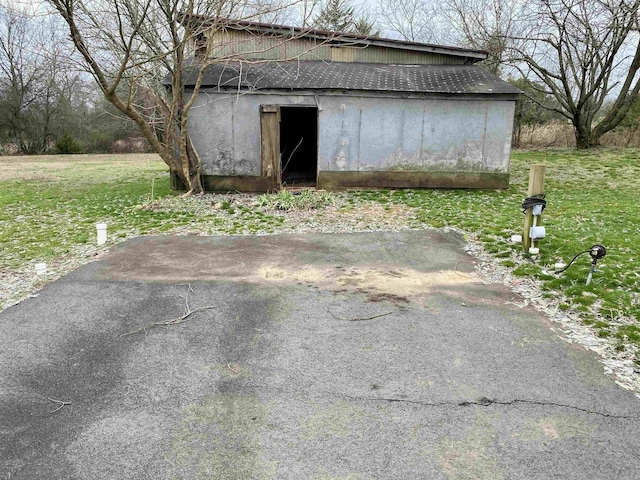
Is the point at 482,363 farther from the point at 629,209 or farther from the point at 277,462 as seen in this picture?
the point at 629,209

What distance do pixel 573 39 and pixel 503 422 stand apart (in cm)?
1762

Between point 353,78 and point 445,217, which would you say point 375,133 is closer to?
point 353,78

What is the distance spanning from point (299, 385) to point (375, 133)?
8.23 meters

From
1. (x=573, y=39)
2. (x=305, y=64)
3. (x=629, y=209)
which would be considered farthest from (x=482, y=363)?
(x=573, y=39)

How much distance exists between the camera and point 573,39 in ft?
53.7

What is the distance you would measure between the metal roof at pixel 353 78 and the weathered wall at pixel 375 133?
0.82ft

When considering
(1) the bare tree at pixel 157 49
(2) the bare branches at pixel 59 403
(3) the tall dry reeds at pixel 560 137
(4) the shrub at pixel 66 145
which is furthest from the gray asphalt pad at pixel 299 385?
(4) the shrub at pixel 66 145

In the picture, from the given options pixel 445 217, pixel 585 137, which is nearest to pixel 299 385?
pixel 445 217

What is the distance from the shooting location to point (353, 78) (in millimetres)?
10844

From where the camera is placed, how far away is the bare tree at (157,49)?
778 cm

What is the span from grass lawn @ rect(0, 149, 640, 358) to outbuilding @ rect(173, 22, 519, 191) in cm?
65

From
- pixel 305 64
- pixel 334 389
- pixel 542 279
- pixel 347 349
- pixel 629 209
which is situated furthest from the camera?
pixel 305 64

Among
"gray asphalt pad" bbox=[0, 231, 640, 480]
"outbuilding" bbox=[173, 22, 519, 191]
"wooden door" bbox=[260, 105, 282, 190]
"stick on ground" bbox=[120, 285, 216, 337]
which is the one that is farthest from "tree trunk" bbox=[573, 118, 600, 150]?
"stick on ground" bbox=[120, 285, 216, 337]

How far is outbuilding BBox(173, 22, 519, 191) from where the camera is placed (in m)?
10.2
